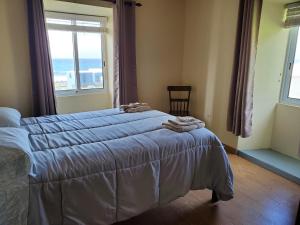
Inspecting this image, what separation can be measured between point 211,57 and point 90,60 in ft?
6.75

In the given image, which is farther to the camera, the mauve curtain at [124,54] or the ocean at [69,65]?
the ocean at [69,65]

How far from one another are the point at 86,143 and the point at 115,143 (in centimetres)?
23

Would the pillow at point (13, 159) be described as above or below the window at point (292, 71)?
below

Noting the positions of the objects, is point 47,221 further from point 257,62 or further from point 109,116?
point 257,62

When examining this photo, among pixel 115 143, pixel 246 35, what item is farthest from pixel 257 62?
pixel 115 143

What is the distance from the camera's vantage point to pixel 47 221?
4.36ft

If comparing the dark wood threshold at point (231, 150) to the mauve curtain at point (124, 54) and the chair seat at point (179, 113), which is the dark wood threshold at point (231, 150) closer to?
the chair seat at point (179, 113)

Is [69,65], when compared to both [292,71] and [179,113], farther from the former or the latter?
[292,71]

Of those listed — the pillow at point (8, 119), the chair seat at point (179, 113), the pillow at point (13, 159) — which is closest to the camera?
the pillow at point (13, 159)

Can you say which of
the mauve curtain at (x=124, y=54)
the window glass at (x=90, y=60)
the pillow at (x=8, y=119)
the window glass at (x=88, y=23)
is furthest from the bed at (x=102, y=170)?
the window glass at (x=88, y=23)

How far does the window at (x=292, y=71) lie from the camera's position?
2.99m

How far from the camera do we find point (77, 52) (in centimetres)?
376

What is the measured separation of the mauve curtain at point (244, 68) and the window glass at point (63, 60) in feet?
8.48

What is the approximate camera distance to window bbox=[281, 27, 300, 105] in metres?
2.99
